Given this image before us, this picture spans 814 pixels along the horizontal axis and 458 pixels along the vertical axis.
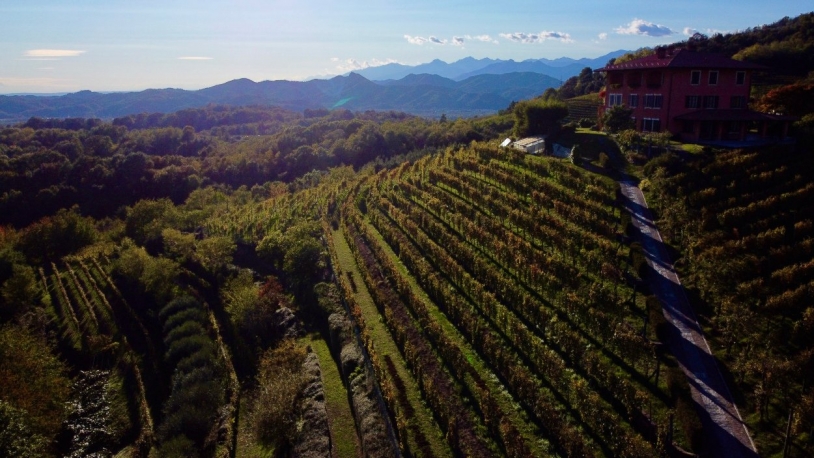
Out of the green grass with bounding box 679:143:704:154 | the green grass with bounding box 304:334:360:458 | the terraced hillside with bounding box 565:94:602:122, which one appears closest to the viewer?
the green grass with bounding box 304:334:360:458

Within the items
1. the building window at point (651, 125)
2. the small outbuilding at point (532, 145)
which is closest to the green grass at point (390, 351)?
the small outbuilding at point (532, 145)

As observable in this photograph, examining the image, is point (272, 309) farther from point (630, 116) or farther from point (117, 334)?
point (630, 116)

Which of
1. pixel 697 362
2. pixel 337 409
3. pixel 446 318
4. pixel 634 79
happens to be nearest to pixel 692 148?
pixel 634 79

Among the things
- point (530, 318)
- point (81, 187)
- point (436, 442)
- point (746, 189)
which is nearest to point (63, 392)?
point (436, 442)

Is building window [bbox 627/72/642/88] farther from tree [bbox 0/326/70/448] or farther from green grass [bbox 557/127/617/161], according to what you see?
tree [bbox 0/326/70/448]

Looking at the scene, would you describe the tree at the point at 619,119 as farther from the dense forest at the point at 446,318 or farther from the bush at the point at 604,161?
the bush at the point at 604,161

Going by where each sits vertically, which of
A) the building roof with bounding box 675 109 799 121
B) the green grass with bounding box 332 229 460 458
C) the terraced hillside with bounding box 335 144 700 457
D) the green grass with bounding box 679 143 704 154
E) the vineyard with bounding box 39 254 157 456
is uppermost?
the building roof with bounding box 675 109 799 121

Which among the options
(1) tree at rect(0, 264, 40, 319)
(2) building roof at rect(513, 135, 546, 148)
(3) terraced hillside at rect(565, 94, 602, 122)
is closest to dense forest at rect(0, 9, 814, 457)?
(1) tree at rect(0, 264, 40, 319)
